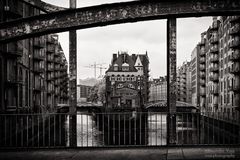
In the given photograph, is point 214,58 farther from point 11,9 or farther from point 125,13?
point 125,13

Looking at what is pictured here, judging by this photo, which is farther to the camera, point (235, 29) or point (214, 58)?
point (214, 58)

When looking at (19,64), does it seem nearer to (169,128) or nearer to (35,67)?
(35,67)

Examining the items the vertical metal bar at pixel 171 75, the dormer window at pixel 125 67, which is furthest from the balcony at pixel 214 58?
the vertical metal bar at pixel 171 75

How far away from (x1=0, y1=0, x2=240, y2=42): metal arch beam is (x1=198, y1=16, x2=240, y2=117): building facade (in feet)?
106

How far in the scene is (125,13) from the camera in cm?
663

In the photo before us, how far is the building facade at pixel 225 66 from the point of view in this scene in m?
38.8

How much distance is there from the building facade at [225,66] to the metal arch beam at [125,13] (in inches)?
1266

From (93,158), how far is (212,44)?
4977cm

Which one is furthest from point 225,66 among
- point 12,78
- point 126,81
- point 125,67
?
point 125,67

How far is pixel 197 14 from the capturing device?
22.1ft

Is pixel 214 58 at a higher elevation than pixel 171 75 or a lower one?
higher

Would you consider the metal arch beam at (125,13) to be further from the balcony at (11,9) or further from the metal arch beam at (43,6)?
the balcony at (11,9)

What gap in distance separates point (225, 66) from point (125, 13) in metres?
42.1

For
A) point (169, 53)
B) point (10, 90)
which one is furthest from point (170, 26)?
point (10, 90)
